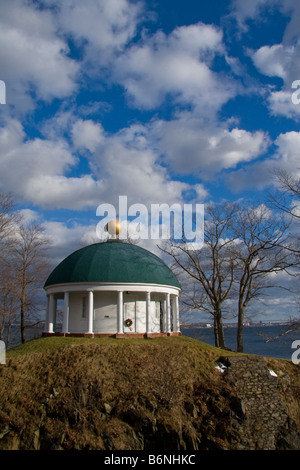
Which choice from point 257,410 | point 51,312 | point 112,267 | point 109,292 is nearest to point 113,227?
point 112,267

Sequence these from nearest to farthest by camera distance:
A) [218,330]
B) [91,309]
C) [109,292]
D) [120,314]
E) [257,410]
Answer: [257,410] < [91,309] < [120,314] < [109,292] < [218,330]

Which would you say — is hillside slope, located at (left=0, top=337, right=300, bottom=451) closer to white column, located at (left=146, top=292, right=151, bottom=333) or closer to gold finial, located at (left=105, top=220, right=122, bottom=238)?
white column, located at (left=146, top=292, right=151, bottom=333)

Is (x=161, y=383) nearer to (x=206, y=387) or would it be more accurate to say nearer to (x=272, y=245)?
(x=206, y=387)

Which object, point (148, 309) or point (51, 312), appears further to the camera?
point (51, 312)

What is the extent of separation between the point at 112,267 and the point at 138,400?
990cm

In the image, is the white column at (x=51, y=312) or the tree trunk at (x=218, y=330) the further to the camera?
the tree trunk at (x=218, y=330)

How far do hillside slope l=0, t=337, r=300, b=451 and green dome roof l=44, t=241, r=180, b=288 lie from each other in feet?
16.0

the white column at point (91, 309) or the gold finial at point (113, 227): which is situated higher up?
the gold finial at point (113, 227)

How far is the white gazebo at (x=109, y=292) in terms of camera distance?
955 inches

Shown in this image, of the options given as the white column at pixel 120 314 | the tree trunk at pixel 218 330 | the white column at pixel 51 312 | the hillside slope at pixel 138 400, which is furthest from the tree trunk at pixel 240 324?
the white column at pixel 51 312

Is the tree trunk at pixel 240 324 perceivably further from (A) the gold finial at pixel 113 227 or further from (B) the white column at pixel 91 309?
(B) the white column at pixel 91 309

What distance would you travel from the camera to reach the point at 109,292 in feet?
83.0

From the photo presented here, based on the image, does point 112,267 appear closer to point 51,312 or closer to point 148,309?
point 148,309
